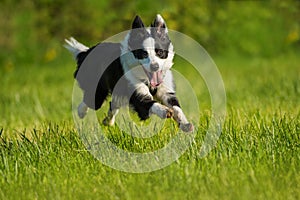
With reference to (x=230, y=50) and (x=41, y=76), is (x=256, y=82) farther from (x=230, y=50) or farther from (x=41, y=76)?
(x=230, y=50)

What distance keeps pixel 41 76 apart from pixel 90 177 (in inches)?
275

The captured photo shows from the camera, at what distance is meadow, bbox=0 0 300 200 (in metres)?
3.18

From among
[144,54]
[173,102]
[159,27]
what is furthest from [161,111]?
[159,27]

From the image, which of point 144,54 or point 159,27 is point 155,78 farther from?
point 159,27

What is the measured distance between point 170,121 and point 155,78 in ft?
1.10

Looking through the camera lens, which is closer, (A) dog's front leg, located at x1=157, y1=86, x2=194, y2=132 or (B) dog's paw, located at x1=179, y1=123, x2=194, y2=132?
(B) dog's paw, located at x1=179, y1=123, x2=194, y2=132

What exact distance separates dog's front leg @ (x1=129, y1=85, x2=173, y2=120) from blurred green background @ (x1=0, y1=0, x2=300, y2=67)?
25.4 feet

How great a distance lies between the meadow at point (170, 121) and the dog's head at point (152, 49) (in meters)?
0.45

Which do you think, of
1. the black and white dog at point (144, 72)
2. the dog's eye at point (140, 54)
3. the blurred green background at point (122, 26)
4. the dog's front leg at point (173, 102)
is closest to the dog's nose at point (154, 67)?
the black and white dog at point (144, 72)

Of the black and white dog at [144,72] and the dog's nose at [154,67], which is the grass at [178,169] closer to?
the black and white dog at [144,72]

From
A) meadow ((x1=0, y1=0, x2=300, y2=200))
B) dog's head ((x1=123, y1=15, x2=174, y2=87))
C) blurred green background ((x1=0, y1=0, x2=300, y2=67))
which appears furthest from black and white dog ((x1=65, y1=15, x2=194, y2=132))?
blurred green background ((x1=0, y1=0, x2=300, y2=67))

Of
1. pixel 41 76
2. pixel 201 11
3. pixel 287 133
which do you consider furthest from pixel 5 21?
pixel 287 133

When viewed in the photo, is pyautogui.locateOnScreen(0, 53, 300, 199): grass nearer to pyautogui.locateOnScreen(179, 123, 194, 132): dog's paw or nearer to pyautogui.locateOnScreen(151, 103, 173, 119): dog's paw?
pyautogui.locateOnScreen(179, 123, 194, 132): dog's paw

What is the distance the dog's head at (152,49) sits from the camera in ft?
14.7
